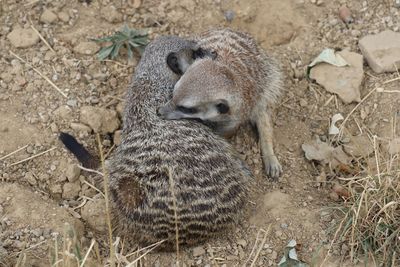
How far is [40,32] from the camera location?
360 centimetres

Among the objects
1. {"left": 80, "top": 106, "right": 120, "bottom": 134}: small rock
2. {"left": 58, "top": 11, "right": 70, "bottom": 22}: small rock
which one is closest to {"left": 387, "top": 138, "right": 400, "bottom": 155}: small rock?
{"left": 80, "top": 106, "right": 120, "bottom": 134}: small rock

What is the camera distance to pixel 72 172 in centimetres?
312

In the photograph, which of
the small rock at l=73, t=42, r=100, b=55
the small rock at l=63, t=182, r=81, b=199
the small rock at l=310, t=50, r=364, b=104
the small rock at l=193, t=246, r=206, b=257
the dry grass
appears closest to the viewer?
the dry grass

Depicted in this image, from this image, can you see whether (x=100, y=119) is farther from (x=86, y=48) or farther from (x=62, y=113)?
(x=86, y=48)

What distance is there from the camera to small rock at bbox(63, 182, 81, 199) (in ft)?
10.2

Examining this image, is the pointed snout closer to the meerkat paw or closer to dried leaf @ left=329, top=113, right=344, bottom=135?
the meerkat paw

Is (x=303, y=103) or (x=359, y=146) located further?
(x=303, y=103)

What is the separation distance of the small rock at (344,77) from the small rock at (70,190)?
139 centimetres

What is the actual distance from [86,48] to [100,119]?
0.49 metres

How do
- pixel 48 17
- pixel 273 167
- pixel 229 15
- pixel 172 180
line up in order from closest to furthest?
pixel 172 180 < pixel 273 167 < pixel 48 17 < pixel 229 15

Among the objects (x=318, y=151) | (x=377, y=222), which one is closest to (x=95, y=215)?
(x=318, y=151)

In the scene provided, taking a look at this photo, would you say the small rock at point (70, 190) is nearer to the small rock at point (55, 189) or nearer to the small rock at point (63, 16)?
the small rock at point (55, 189)

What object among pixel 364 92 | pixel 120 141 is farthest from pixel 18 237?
pixel 364 92

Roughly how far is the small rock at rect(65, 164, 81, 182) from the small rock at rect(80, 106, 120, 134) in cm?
25
